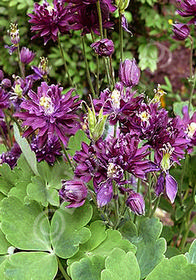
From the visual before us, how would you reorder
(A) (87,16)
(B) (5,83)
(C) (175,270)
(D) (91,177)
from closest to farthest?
(C) (175,270)
(D) (91,177)
(A) (87,16)
(B) (5,83)

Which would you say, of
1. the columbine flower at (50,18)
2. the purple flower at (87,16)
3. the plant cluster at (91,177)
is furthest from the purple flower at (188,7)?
the columbine flower at (50,18)

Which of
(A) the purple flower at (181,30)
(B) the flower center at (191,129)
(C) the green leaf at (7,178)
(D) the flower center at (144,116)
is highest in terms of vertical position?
(A) the purple flower at (181,30)

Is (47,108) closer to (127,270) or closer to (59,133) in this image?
(59,133)

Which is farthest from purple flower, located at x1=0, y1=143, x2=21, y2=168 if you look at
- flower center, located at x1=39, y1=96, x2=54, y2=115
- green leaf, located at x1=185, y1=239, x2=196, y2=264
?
green leaf, located at x1=185, y1=239, x2=196, y2=264

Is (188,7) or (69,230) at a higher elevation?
(188,7)

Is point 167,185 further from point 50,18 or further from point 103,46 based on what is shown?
point 50,18

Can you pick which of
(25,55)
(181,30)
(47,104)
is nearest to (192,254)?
(47,104)

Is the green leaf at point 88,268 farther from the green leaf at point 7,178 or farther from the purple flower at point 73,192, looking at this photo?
the green leaf at point 7,178
